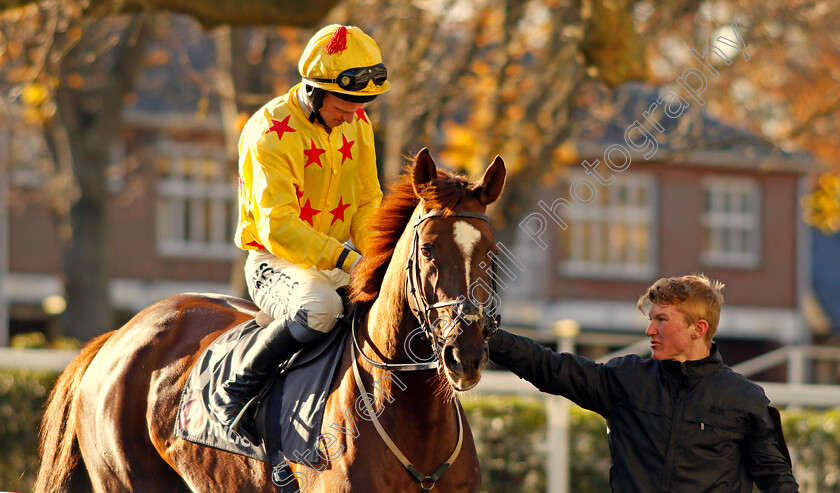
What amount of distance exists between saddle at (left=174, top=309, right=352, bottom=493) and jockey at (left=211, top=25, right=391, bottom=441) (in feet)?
0.19

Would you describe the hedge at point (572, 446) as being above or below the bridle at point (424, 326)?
below

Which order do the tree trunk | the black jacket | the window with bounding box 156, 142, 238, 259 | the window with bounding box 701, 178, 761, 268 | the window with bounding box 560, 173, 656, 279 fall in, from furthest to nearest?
the window with bounding box 701, 178, 761, 268 < the window with bounding box 560, 173, 656, 279 < the window with bounding box 156, 142, 238, 259 < the tree trunk < the black jacket

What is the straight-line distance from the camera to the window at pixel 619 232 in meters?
20.8

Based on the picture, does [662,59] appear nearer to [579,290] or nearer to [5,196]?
[579,290]

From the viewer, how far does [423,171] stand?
3432 mm

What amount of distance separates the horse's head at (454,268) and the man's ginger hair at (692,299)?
2.06ft

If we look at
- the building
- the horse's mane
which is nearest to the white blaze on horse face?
the horse's mane

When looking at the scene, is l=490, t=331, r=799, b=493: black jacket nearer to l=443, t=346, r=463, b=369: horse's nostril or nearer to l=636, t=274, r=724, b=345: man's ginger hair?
l=636, t=274, r=724, b=345: man's ginger hair

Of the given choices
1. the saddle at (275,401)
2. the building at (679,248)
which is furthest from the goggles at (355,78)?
the building at (679,248)

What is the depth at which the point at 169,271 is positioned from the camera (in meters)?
18.9

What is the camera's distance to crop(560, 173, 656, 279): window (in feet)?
68.1

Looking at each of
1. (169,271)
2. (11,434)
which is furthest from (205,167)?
(11,434)

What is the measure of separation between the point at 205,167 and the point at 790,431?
45.6ft

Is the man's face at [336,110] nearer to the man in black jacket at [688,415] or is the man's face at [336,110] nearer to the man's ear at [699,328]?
the man in black jacket at [688,415]
